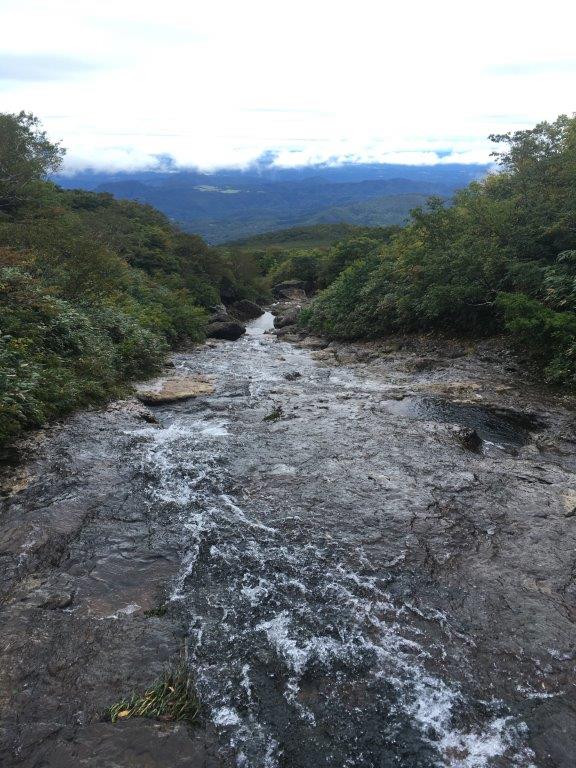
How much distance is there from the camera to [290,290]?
226 feet

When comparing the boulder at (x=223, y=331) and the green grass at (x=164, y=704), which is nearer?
the green grass at (x=164, y=704)

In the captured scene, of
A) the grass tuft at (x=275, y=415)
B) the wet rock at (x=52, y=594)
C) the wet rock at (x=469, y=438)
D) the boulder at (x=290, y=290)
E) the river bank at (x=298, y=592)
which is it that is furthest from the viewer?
the boulder at (x=290, y=290)

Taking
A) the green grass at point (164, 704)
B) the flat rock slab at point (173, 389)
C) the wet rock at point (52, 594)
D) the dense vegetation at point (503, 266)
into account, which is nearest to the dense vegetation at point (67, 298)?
the flat rock slab at point (173, 389)

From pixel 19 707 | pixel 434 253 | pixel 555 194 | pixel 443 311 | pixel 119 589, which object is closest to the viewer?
pixel 19 707

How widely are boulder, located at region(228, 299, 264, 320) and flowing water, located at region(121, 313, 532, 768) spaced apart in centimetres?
3896

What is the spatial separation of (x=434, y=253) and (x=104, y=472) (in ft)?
69.2

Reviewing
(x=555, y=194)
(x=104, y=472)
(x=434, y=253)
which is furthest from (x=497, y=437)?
(x=434, y=253)

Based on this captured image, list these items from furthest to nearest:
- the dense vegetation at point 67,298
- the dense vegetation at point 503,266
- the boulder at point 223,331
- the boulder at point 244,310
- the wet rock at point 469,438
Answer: the boulder at point 244,310 < the boulder at point 223,331 < the dense vegetation at point 503,266 < the dense vegetation at point 67,298 < the wet rock at point 469,438

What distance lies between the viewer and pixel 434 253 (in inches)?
972

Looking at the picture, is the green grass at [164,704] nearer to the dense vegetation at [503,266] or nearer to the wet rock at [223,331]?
the dense vegetation at [503,266]

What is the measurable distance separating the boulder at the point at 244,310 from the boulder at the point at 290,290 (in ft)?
49.6

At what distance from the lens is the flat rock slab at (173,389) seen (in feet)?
50.3

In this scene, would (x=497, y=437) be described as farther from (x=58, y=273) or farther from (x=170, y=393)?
(x=58, y=273)

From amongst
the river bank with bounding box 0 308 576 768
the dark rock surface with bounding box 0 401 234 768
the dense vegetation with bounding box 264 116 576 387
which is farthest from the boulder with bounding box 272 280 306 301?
the dark rock surface with bounding box 0 401 234 768
